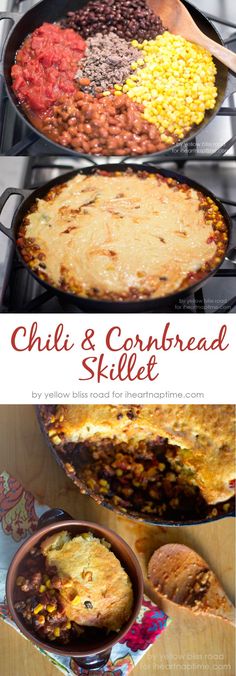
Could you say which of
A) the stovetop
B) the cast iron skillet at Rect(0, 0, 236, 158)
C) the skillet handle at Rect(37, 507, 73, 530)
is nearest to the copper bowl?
the skillet handle at Rect(37, 507, 73, 530)

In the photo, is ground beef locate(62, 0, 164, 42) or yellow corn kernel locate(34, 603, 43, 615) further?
ground beef locate(62, 0, 164, 42)

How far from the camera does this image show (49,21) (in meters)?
1.22

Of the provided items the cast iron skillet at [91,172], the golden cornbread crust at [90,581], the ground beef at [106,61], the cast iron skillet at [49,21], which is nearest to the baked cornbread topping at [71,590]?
the golden cornbread crust at [90,581]

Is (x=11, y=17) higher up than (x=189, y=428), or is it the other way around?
(x=11, y=17)

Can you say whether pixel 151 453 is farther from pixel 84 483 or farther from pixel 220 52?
pixel 220 52

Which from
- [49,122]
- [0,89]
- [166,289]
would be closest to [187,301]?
[166,289]

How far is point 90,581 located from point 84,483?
0.17 m

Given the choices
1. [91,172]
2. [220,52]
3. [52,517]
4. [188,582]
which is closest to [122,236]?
[91,172]

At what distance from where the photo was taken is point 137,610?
111cm

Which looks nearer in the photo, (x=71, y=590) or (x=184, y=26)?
(x=71, y=590)

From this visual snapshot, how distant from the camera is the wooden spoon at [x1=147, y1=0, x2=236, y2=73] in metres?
1.20

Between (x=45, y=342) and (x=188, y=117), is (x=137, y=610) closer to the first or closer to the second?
(x=45, y=342)

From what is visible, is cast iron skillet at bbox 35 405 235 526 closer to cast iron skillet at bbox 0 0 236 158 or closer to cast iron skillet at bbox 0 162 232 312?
cast iron skillet at bbox 0 162 232 312

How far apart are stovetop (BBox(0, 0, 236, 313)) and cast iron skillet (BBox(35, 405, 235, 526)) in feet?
0.67
